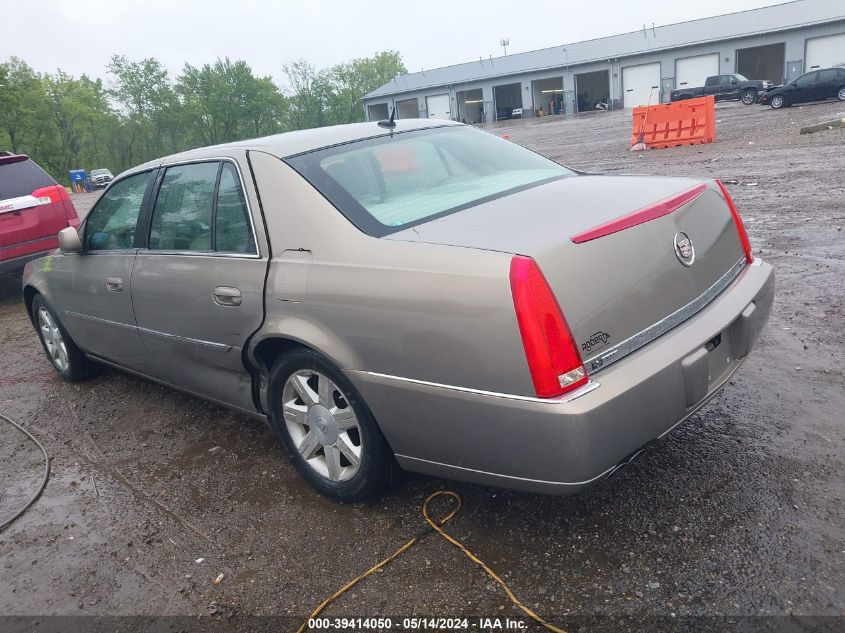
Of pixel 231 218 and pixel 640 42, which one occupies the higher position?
pixel 640 42

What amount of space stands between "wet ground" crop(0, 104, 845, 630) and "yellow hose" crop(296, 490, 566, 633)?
4 centimetres

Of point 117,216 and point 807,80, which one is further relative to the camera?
point 807,80

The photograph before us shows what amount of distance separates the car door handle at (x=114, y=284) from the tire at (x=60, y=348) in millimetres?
1091

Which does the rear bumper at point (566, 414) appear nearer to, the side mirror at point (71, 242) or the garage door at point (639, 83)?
the side mirror at point (71, 242)

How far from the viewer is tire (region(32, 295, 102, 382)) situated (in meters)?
5.09

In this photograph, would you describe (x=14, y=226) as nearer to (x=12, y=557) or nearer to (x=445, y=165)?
(x=12, y=557)

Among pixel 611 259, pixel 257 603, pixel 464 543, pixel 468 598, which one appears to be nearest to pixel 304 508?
pixel 257 603

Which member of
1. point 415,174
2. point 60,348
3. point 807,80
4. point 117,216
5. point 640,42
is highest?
point 640,42

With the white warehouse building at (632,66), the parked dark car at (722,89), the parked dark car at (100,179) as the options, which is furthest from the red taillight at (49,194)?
the parked dark car at (100,179)

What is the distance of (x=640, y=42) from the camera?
5119cm

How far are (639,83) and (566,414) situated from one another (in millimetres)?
53057

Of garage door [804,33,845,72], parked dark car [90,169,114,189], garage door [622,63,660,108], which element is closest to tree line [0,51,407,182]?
parked dark car [90,169,114,189]

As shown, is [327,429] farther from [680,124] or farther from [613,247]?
[680,124]

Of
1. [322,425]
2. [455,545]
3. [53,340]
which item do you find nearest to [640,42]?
[53,340]
